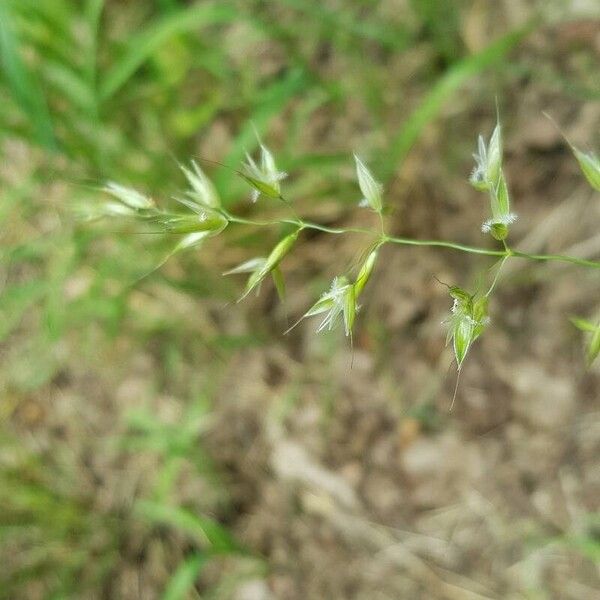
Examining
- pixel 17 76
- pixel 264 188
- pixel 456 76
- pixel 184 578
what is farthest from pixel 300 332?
pixel 264 188

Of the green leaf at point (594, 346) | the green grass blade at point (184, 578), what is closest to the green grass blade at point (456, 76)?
the green leaf at point (594, 346)

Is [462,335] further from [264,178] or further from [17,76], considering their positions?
[17,76]

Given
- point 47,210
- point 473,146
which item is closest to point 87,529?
point 47,210

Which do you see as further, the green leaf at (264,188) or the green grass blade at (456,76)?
the green grass blade at (456,76)

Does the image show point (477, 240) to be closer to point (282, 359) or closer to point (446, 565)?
point (282, 359)

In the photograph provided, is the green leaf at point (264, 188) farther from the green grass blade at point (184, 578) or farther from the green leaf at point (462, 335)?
the green grass blade at point (184, 578)
